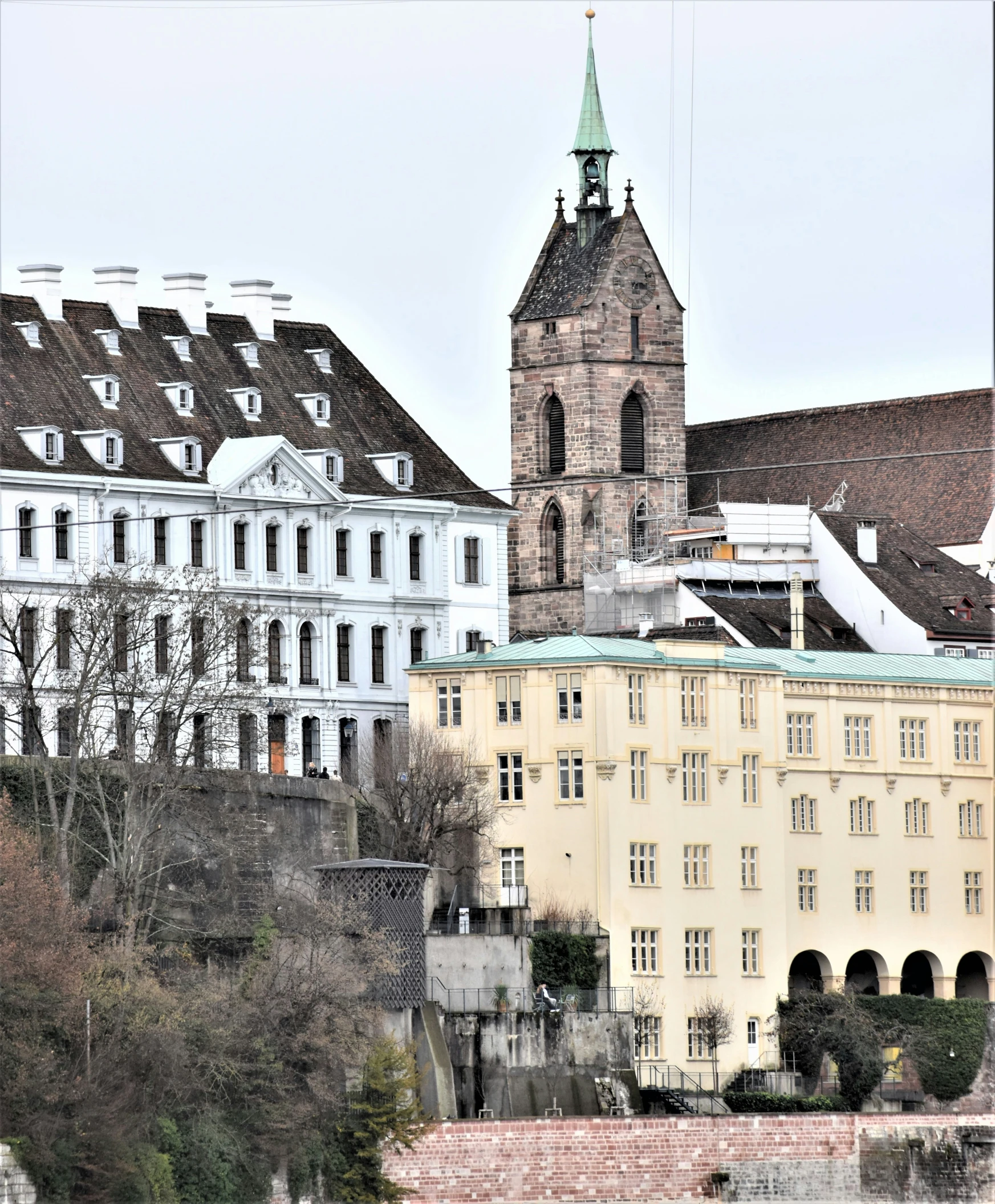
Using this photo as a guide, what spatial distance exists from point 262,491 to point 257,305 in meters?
7.05

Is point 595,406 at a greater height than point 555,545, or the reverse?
point 595,406

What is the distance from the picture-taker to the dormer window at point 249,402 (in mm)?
99688

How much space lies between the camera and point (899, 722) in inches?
3792

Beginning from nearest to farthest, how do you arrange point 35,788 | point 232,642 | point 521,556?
point 35,788, point 232,642, point 521,556

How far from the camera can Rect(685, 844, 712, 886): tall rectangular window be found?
296 ft

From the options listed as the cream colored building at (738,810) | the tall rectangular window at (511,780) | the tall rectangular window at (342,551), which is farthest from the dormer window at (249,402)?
the tall rectangular window at (511,780)

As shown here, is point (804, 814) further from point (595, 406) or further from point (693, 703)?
point (595, 406)

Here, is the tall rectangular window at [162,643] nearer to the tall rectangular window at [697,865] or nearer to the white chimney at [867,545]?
the tall rectangular window at [697,865]

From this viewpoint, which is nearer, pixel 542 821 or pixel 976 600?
pixel 542 821

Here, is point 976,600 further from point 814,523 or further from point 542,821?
point 542,821

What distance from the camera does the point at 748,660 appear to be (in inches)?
3720

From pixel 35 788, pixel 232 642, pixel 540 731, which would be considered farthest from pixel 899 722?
pixel 35 788

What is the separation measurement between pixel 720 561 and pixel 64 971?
128 ft

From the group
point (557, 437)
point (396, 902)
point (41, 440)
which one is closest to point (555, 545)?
point (557, 437)
